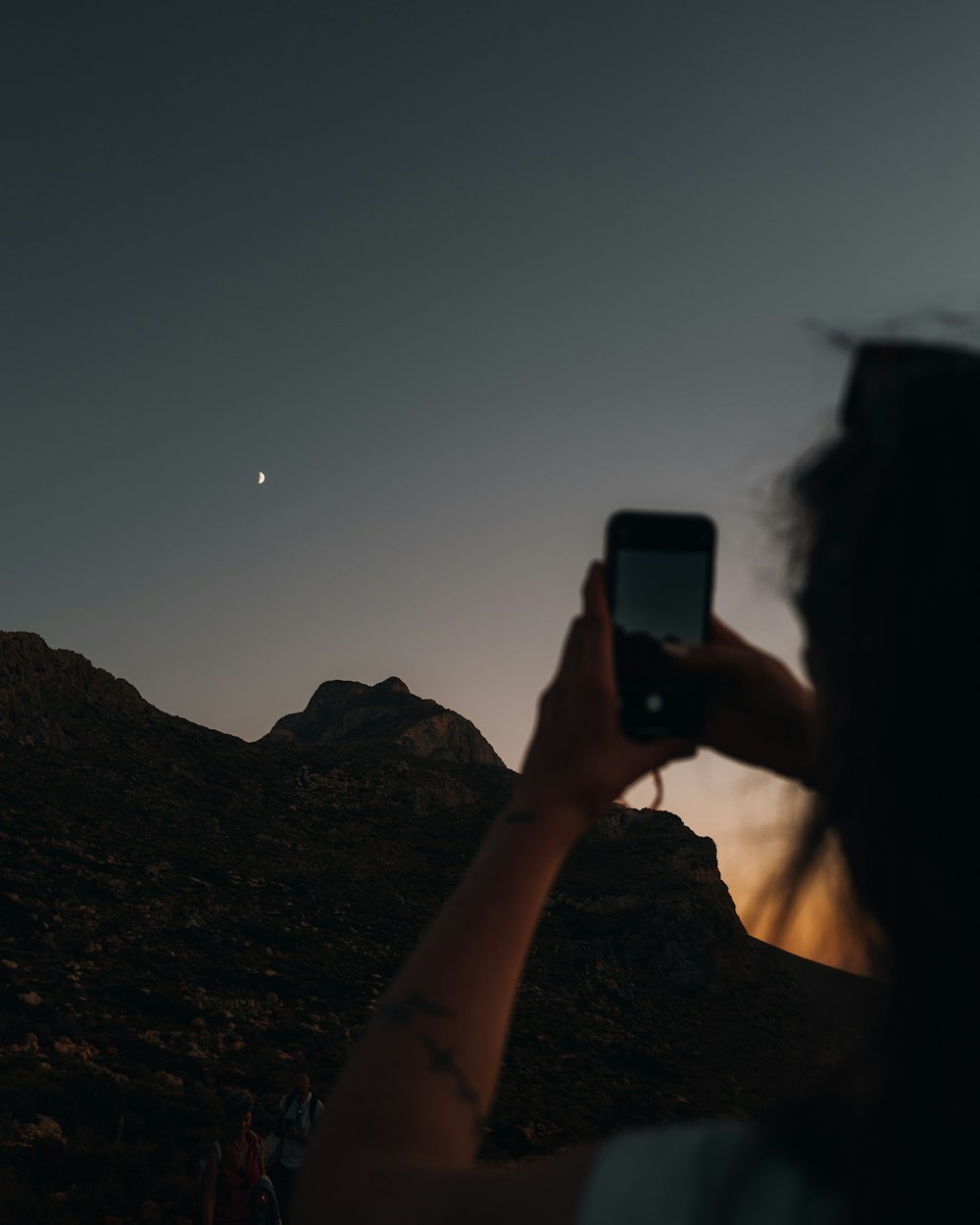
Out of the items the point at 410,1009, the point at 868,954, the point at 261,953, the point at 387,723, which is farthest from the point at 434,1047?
the point at 387,723

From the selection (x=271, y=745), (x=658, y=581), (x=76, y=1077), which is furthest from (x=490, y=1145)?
(x=271, y=745)

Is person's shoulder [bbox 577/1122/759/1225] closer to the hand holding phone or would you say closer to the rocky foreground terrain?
the rocky foreground terrain

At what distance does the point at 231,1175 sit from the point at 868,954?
8041 mm

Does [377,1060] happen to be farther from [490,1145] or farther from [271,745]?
[271,745]

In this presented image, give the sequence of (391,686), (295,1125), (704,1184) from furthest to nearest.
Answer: (391,686) → (295,1125) → (704,1184)

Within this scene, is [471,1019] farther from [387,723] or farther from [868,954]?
[387,723]

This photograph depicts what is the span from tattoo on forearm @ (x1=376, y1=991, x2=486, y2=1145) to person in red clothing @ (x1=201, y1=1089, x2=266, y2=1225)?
726 centimetres

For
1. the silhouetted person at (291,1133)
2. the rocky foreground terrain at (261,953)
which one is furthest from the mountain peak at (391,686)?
the silhouetted person at (291,1133)

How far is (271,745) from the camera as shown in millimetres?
64000

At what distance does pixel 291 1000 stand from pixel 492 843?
111 ft

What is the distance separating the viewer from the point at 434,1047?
77 cm

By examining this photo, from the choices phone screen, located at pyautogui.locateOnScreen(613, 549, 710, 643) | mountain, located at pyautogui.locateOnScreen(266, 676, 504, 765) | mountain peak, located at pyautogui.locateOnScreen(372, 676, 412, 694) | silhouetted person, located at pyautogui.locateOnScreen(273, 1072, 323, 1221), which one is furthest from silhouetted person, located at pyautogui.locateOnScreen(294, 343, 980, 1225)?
mountain peak, located at pyautogui.locateOnScreen(372, 676, 412, 694)

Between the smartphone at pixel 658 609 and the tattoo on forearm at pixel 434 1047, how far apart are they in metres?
0.38

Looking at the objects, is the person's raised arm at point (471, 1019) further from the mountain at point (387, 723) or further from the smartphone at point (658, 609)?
the mountain at point (387, 723)
